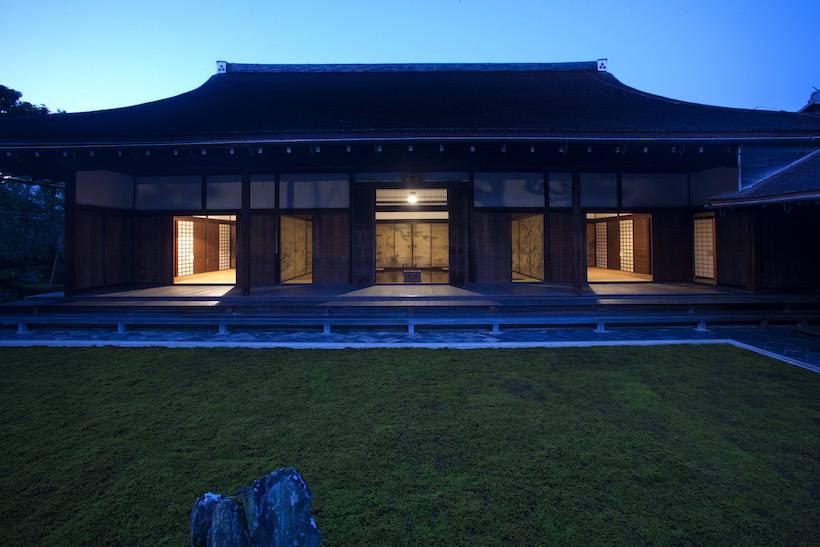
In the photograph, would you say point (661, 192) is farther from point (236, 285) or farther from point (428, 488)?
point (236, 285)

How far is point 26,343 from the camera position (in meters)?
6.39

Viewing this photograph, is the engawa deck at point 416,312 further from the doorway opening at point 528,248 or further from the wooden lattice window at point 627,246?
the wooden lattice window at point 627,246

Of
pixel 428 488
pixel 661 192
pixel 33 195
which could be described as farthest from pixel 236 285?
pixel 33 195

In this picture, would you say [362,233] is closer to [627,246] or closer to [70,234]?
[70,234]

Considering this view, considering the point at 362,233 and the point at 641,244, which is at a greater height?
the point at 362,233

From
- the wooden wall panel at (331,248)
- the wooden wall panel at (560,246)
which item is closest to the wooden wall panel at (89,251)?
the wooden wall panel at (331,248)

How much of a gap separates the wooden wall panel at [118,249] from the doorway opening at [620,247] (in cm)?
1378

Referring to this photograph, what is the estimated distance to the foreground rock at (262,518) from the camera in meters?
1.45

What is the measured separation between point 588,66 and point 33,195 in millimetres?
23558

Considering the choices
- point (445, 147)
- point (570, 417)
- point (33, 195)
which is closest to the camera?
point (570, 417)

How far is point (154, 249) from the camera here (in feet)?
35.6

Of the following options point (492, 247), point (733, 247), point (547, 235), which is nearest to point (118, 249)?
point (492, 247)

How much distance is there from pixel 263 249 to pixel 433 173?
17.7 feet

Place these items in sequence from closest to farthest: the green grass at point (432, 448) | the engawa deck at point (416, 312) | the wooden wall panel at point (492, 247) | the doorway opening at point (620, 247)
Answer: the green grass at point (432, 448) < the engawa deck at point (416, 312) < the wooden wall panel at point (492, 247) < the doorway opening at point (620, 247)
